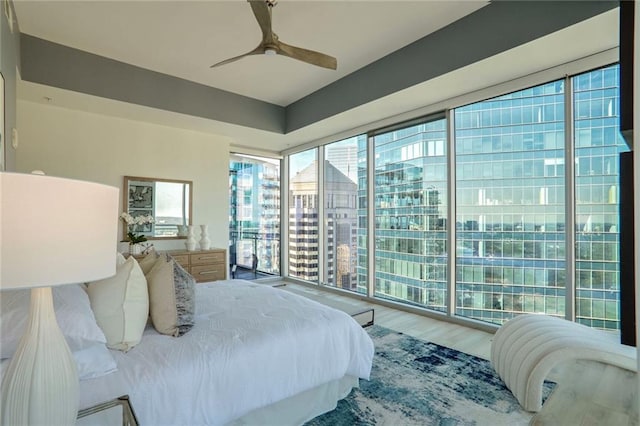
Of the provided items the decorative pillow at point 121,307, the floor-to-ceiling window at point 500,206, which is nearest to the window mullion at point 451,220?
the floor-to-ceiling window at point 500,206

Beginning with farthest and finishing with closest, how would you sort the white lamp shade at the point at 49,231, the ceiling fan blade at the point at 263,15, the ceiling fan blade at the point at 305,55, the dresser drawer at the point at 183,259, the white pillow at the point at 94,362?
1. the dresser drawer at the point at 183,259
2. the ceiling fan blade at the point at 305,55
3. the ceiling fan blade at the point at 263,15
4. the white pillow at the point at 94,362
5. the white lamp shade at the point at 49,231

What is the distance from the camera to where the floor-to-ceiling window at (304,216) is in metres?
5.66

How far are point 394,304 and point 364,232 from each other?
1.13 metres

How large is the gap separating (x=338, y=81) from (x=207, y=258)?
9.77ft

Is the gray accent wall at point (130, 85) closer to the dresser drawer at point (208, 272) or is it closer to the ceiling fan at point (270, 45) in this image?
the ceiling fan at point (270, 45)

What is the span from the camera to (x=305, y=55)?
2.53 meters

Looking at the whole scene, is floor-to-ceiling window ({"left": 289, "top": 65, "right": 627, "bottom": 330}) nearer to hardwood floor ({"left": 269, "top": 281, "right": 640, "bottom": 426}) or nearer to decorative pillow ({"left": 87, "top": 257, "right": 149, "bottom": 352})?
hardwood floor ({"left": 269, "top": 281, "right": 640, "bottom": 426})

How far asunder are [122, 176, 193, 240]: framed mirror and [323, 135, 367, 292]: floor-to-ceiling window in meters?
2.25

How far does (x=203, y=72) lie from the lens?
3773mm

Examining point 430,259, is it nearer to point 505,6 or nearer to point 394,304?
point 394,304

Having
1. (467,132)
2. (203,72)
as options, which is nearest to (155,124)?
(203,72)

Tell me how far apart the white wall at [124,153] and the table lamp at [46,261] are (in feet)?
12.0

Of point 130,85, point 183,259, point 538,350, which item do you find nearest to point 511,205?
point 538,350

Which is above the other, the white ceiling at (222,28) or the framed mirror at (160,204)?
the white ceiling at (222,28)
